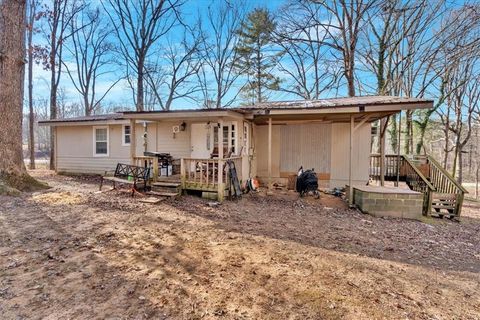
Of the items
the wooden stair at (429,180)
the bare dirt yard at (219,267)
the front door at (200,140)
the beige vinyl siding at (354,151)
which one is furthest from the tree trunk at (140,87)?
the wooden stair at (429,180)

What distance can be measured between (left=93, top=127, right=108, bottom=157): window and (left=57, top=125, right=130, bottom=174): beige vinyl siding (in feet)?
0.49

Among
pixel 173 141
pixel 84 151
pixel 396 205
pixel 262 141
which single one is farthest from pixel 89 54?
pixel 396 205

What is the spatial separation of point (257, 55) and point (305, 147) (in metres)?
11.5

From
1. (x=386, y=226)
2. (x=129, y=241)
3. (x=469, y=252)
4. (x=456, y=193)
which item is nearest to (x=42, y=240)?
(x=129, y=241)

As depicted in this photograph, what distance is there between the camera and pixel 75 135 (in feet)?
42.6

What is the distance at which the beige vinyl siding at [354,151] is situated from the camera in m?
10.0

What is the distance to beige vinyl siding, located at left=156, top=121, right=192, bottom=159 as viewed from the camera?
10.5 metres

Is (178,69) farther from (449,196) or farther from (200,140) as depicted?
(449,196)

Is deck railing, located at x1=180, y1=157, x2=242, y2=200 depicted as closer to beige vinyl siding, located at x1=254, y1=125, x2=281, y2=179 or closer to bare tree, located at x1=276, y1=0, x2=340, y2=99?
beige vinyl siding, located at x1=254, y1=125, x2=281, y2=179

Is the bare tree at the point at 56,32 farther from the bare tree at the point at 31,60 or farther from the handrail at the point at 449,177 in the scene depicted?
the handrail at the point at 449,177

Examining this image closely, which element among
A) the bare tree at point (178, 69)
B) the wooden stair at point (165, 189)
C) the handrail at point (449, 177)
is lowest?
the wooden stair at point (165, 189)

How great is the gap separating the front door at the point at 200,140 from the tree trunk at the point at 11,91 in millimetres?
4966

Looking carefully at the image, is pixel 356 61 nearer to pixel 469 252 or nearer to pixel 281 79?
pixel 281 79

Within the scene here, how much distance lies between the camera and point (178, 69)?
2216 cm
